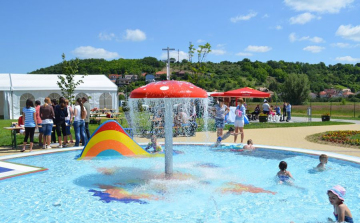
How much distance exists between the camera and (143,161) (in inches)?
337

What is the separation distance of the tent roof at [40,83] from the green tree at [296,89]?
4170 centimetres

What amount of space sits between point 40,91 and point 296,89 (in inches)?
1890

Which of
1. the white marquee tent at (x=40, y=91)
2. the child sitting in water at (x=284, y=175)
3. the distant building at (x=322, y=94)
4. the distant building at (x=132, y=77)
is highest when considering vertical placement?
the distant building at (x=132, y=77)

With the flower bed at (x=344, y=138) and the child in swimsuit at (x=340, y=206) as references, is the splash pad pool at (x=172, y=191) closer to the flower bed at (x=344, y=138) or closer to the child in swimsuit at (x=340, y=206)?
the child in swimsuit at (x=340, y=206)

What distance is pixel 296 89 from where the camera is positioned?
2355 inches

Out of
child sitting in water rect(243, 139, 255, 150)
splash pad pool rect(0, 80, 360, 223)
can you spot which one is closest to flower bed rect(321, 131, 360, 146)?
splash pad pool rect(0, 80, 360, 223)

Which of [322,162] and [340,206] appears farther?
[322,162]

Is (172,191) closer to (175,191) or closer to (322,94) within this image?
(175,191)

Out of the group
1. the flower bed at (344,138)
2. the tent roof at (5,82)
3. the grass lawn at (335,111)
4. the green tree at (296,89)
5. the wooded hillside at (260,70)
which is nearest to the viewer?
the flower bed at (344,138)

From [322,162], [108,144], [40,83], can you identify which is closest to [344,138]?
[322,162]

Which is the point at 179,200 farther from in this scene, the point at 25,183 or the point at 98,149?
the point at 98,149

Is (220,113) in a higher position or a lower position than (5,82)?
lower

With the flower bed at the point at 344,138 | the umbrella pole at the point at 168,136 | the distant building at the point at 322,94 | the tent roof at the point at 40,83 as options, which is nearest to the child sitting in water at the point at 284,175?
the umbrella pole at the point at 168,136

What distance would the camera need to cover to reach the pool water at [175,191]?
479 centimetres
